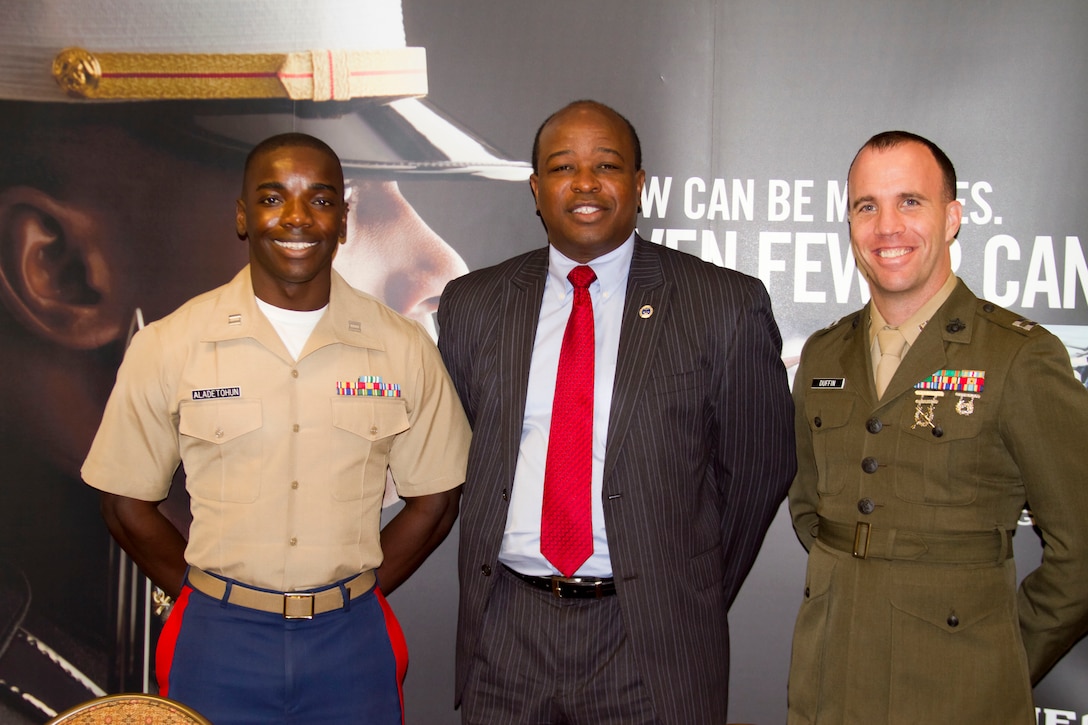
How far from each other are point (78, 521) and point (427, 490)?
144cm

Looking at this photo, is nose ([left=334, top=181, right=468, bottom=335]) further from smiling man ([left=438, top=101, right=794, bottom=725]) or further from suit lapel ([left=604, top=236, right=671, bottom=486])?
suit lapel ([left=604, top=236, right=671, bottom=486])

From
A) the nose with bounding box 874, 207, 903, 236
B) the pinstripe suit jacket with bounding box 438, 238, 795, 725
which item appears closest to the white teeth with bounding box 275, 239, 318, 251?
the pinstripe suit jacket with bounding box 438, 238, 795, 725

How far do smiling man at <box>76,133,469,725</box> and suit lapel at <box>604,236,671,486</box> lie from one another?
600 mm

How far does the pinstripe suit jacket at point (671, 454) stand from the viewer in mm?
2199

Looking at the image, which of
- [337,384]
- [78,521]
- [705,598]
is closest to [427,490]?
[337,384]

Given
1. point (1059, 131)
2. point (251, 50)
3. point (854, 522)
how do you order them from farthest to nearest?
point (251, 50), point (1059, 131), point (854, 522)

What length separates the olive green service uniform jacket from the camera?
1.97 meters

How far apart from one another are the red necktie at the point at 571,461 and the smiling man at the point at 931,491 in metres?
0.59

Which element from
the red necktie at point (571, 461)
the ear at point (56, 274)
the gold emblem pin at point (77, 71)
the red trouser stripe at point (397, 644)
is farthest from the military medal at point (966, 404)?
the gold emblem pin at point (77, 71)

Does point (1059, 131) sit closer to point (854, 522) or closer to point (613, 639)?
point (854, 522)

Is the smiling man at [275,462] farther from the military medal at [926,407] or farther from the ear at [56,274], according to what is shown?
the military medal at [926,407]

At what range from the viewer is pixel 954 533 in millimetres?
2018

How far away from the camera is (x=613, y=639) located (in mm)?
2197

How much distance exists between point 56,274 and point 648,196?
2.09 metres
